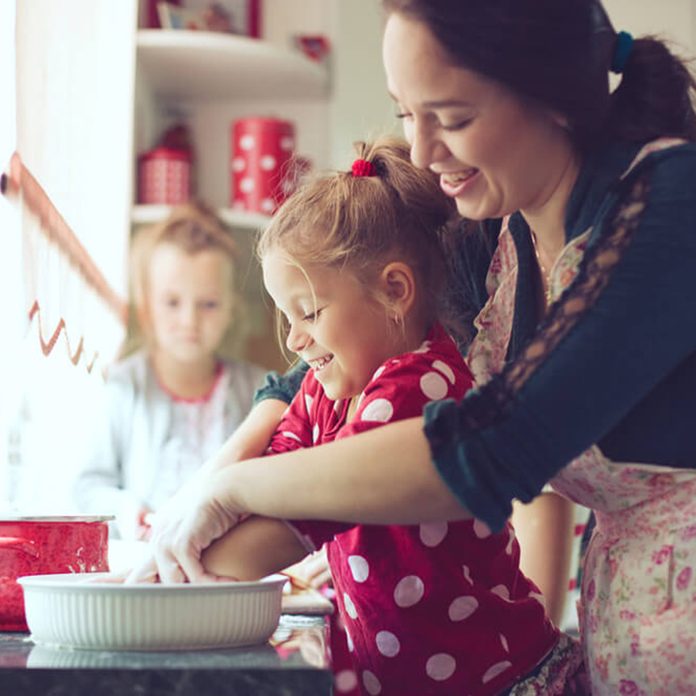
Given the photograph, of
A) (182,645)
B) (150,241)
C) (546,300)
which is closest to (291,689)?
(182,645)

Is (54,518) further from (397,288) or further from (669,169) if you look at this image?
(669,169)

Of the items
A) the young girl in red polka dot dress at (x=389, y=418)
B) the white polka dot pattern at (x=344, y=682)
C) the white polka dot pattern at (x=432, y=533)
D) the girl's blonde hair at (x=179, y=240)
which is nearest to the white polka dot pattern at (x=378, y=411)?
the young girl in red polka dot dress at (x=389, y=418)

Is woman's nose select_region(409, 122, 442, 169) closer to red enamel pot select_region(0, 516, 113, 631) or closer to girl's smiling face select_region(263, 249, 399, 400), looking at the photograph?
A: girl's smiling face select_region(263, 249, 399, 400)

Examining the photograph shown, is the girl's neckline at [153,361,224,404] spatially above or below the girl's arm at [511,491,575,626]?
below

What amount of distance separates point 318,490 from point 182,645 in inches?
5.5

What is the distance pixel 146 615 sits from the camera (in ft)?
2.50

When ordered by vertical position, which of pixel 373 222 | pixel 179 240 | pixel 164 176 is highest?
pixel 373 222

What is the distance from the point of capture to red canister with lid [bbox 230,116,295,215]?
3.13m

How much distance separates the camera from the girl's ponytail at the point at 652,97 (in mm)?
981

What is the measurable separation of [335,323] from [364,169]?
0.17 metres

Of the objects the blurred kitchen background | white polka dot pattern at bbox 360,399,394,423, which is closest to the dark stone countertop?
white polka dot pattern at bbox 360,399,394,423

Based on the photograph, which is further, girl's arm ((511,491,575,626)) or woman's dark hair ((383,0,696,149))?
girl's arm ((511,491,575,626))

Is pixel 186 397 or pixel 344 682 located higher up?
pixel 344 682

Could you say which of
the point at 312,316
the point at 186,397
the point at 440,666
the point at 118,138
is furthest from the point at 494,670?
the point at 186,397
